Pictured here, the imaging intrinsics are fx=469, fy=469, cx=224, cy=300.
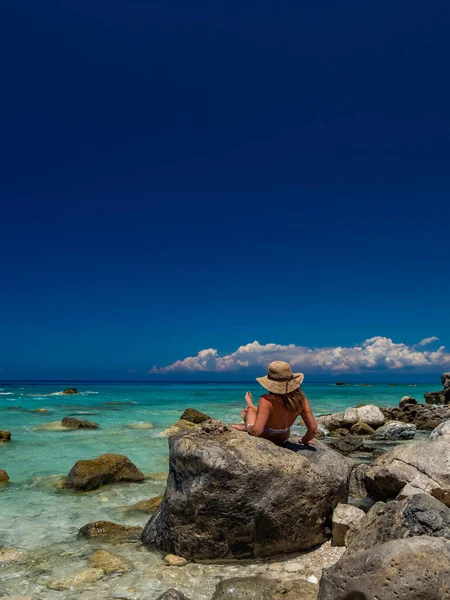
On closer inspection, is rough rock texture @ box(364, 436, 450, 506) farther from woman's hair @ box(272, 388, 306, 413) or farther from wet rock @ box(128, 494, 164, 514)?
wet rock @ box(128, 494, 164, 514)

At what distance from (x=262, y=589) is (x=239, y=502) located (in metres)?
1.13

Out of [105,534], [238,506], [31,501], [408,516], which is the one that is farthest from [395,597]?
[31,501]

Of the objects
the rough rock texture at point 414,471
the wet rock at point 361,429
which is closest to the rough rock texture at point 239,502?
the rough rock texture at point 414,471

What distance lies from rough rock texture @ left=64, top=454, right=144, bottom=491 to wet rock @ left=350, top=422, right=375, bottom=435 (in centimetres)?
1167

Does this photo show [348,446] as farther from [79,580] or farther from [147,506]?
[79,580]

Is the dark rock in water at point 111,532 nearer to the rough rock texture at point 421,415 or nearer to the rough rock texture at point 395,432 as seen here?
the rough rock texture at point 395,432

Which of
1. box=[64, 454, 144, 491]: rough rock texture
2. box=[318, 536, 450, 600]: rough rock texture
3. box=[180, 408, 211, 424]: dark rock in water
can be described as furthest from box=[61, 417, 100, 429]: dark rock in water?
box=[318, 536, 450, 600]: rough rock texture

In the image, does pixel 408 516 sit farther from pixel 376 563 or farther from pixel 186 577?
pixel 186 577

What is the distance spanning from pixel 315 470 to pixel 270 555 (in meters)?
1.31

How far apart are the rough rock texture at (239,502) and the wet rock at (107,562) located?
64 centimetres

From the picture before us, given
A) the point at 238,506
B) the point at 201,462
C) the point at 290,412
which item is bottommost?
the point at 238,506

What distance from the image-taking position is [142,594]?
5.59 meters

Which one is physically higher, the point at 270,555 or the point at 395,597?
the point at 395,597

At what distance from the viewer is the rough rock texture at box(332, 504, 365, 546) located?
6645 millimetres
